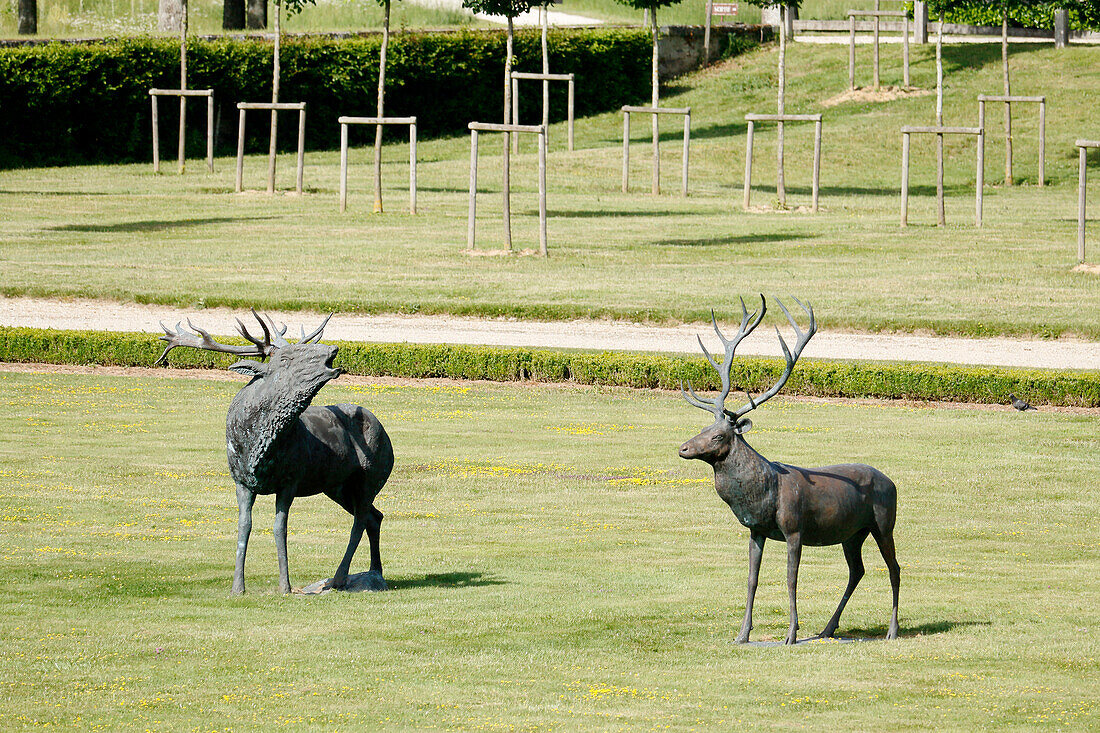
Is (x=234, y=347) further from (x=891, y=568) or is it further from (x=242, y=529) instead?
(x=891, y=568)

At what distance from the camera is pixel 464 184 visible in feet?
153

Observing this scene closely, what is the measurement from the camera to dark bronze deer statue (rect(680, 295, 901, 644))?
369 inches

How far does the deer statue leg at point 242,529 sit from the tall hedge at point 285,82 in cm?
4135

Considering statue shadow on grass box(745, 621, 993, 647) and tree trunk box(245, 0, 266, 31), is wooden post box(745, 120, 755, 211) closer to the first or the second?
tree trunk box(245, 0, 266, 31)

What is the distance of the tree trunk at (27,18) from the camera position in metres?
59.4

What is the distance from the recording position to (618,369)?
2211 centimetres

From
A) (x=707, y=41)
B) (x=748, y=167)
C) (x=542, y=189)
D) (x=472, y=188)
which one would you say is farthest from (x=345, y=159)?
(x=707, y=41)

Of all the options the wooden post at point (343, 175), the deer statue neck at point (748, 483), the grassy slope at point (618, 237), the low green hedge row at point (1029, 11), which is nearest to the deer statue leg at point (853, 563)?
the deer statue neck at point (748, 483)

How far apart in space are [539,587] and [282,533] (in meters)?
1.91

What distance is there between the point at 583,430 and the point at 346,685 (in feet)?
34.0

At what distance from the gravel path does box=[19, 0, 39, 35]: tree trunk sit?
34.5 metres

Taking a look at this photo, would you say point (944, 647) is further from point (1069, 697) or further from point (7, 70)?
point (7, 70)

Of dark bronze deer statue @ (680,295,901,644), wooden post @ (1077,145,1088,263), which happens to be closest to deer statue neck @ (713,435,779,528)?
dark bronze deer statue @ (680,295,901,644)

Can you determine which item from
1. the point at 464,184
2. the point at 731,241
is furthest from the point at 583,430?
the point at 464,184
